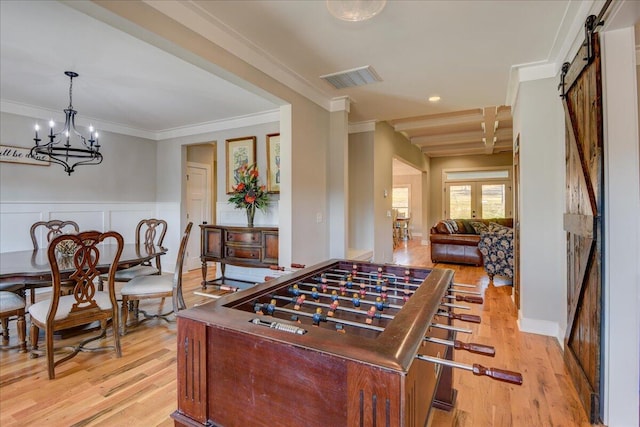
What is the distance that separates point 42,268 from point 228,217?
2.72 meters

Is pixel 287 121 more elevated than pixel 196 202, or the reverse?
pixel 287 121

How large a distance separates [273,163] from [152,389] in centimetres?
319

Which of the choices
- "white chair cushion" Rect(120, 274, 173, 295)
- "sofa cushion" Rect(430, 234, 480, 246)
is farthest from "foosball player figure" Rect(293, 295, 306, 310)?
"sofa cushion" Rect(430, 234, 480, 246)

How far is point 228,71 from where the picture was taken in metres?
2.59

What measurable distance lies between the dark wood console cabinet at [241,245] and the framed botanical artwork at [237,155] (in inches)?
34.6

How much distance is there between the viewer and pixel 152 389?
84.6 inches

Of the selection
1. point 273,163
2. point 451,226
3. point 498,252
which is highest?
point 273,163

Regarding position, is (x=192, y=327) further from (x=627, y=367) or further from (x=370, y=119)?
(x=370, y=119)

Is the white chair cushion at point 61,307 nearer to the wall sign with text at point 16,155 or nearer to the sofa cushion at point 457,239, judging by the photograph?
the wall sign with text at point 16,155

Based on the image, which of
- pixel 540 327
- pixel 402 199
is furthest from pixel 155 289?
pixel 402 199

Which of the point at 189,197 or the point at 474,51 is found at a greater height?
the point at 474,51

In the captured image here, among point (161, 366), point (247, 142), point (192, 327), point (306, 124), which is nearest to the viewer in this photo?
point (192, 327)

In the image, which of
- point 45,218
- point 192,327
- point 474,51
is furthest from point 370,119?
point 45,218

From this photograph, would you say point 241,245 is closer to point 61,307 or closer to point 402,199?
point 61,307
